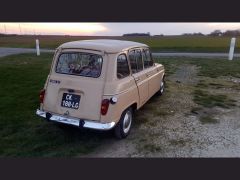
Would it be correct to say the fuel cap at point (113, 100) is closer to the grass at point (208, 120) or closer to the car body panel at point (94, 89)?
the car body panel at point (94, 89)

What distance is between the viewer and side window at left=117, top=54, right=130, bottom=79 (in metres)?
4.70

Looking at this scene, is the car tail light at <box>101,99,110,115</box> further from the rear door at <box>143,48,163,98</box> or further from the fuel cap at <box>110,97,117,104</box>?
the rear door at <box>143,48,163,98</box>

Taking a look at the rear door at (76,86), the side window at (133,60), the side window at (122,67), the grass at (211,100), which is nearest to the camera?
the rear door at (76,86)

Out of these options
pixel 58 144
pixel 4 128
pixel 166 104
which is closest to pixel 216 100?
pixel 166 104

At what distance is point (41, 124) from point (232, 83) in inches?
296

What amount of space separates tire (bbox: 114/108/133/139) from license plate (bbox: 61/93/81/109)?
888mm

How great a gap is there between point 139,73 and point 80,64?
147 centimetres

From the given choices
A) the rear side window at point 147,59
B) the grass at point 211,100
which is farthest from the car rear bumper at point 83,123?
the grass at point 211,100

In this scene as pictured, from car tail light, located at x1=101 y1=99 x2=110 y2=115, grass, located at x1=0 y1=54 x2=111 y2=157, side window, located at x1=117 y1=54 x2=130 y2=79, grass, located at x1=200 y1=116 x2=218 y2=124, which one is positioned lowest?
grass, located at x1=0 y1=54 x2=111 y2=157

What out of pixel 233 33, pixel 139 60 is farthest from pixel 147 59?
pixel 233 33

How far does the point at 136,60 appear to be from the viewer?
5.59 metres

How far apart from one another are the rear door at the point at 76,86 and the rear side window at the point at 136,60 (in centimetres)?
96

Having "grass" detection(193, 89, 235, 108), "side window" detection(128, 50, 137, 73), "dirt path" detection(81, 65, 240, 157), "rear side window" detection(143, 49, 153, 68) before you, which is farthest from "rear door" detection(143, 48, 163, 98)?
"grass" detection(193, 89, 235, 108)

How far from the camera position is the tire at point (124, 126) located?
4738 mm
